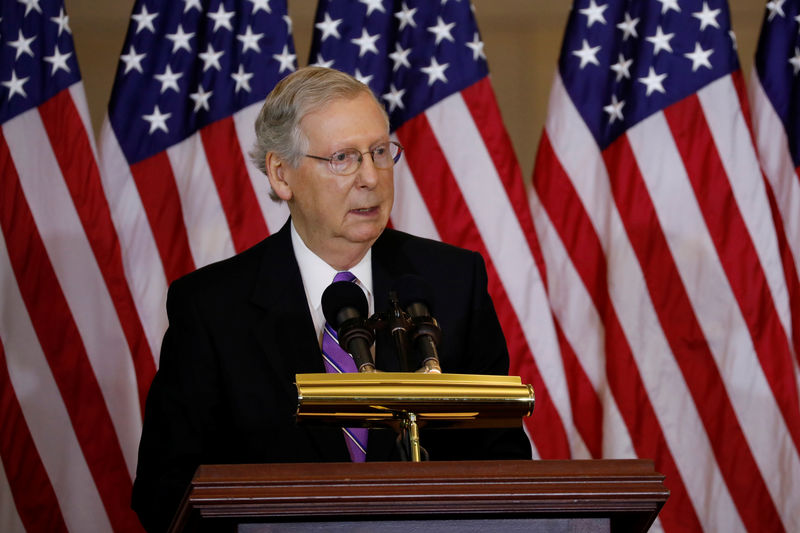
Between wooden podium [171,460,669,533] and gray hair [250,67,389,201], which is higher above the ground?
gray hair [250,67,389,201]

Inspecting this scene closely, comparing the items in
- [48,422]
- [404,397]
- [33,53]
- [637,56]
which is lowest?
[48,422]

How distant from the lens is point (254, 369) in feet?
7.89

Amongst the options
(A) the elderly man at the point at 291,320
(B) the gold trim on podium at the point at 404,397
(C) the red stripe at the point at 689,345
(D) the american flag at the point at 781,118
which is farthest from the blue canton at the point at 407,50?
(B) the gold trim on podium at the point at 404,397

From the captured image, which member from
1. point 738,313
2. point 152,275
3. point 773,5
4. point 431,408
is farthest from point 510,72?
point 431,408

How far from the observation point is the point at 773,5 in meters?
4.04

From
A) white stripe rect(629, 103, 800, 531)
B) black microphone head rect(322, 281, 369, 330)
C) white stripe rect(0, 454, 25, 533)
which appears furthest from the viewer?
white stripe rect(629, 103, 800, 531)

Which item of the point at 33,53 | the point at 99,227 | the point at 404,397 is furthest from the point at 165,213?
the point at 404,397

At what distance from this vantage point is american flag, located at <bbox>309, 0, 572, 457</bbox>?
392cm

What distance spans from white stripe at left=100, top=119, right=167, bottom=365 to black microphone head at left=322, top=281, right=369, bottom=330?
80.9 inches

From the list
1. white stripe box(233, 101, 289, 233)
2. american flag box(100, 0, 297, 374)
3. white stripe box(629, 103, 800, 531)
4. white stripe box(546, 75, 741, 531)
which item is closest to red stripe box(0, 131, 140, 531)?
american flag box(100, 0, 297, 374)

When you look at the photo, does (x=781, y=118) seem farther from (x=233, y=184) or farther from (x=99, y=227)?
(x=99, y=227)

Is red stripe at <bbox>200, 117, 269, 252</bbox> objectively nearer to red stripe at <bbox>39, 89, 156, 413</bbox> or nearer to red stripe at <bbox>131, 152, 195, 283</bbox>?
red stripe at <bbox>131, 152, 195, 283</bbox>

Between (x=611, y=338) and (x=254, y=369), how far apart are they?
186cm

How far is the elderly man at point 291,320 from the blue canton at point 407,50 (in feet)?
5.11
